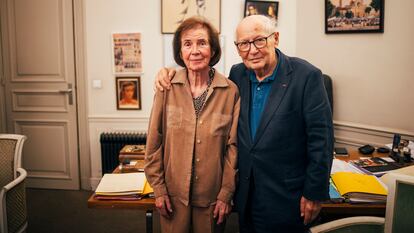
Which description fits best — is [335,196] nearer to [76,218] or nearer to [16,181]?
[16,181]

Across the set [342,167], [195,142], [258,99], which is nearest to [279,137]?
[258,99]

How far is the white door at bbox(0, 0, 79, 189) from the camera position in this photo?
345 cm

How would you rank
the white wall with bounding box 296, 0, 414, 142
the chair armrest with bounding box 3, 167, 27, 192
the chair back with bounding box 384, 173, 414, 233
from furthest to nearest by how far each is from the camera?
the white wall with bounding box 296, 0, 414, 142 → the chair armrest with bounding box 3, 167, 27, 192 → the chair back with bounding box 384, 173, 414, 233

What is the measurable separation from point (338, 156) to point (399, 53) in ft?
3.64

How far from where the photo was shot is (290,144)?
1.38 meters

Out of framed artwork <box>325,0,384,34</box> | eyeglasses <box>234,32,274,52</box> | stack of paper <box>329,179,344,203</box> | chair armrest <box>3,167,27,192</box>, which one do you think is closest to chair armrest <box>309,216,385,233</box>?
stack of paper <box>329,179,344,203</box>

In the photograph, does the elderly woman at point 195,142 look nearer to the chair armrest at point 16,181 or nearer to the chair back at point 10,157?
the chair armrest at point 16,181

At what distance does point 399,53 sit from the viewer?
8.68 feet

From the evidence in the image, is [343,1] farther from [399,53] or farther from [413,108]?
[413,108]

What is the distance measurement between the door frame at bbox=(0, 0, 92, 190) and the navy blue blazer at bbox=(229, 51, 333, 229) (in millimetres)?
2476

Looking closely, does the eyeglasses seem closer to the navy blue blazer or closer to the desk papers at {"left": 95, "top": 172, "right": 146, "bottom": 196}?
the navy blue blazer

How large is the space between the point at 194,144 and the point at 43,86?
8.77 ft

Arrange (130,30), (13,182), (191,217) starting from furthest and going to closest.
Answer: (130,30)
(13,182)
(191,217)

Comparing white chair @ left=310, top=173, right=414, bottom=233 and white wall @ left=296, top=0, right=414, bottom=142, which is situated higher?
white wall @ left=296, top=0, right=414, bottom=142
